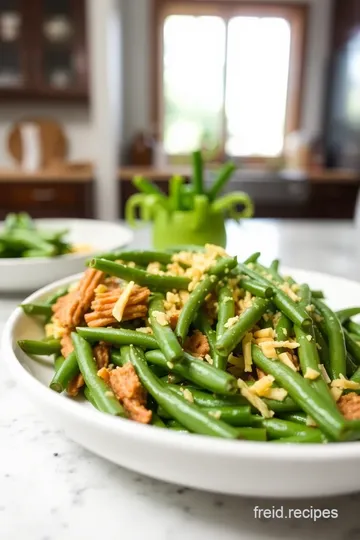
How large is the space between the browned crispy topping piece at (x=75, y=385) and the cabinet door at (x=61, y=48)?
4.41 meters

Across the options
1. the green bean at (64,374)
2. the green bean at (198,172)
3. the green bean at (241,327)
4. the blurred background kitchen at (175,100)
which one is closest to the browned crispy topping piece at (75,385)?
the green bean at (64,374)

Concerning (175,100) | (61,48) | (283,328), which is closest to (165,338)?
(283,328)

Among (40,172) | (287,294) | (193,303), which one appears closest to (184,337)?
(193,303)

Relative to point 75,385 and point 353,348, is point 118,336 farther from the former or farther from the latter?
point 353,348

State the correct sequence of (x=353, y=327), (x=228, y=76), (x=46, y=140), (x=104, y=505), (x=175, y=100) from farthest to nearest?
1. (x=175, y=100)
2. (x=228, y=76)
3. (x=46, y=140)
4. (x=353, y=327)
5. (x=104, y=505)

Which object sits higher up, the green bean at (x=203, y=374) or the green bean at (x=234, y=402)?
the green bean at (x=203, y=374)

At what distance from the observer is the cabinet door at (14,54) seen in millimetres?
4586

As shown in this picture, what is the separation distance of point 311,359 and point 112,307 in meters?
0.32

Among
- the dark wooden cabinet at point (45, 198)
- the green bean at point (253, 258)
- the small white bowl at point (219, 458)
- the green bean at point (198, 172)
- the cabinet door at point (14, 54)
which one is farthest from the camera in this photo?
the cabinet door at point (14, 54)

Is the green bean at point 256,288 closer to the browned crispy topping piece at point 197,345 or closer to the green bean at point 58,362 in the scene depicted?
the browned crispy topping piece at point 197,345

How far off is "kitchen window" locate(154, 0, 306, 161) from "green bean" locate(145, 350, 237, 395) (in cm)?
503

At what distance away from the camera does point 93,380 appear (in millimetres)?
716

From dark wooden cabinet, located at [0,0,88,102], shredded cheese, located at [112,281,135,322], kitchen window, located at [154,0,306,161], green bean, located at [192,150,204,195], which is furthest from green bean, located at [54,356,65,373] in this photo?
kitchen window, located at [154,0,306,161]

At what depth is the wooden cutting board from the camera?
4938 millimetres
